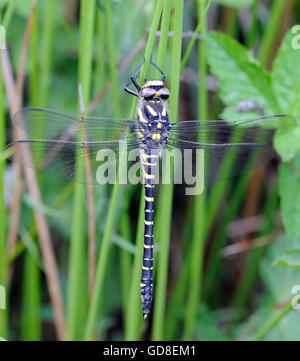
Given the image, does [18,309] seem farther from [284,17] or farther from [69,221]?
[284,17]

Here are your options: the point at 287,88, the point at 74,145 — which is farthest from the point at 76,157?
the point at 287,88

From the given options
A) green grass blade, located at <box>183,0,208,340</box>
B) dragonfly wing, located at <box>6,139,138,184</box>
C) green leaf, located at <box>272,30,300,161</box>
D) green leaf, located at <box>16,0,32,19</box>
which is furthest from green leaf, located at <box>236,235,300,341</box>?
green leaf, located at <box>16,0,32,19</box>

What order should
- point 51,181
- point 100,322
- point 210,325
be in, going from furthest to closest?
point 51,181 → point 100,322 → point 210,325

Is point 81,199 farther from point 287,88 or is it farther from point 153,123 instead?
point 287,88

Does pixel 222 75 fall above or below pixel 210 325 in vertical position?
above

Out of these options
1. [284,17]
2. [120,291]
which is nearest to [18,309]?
[120,291]
